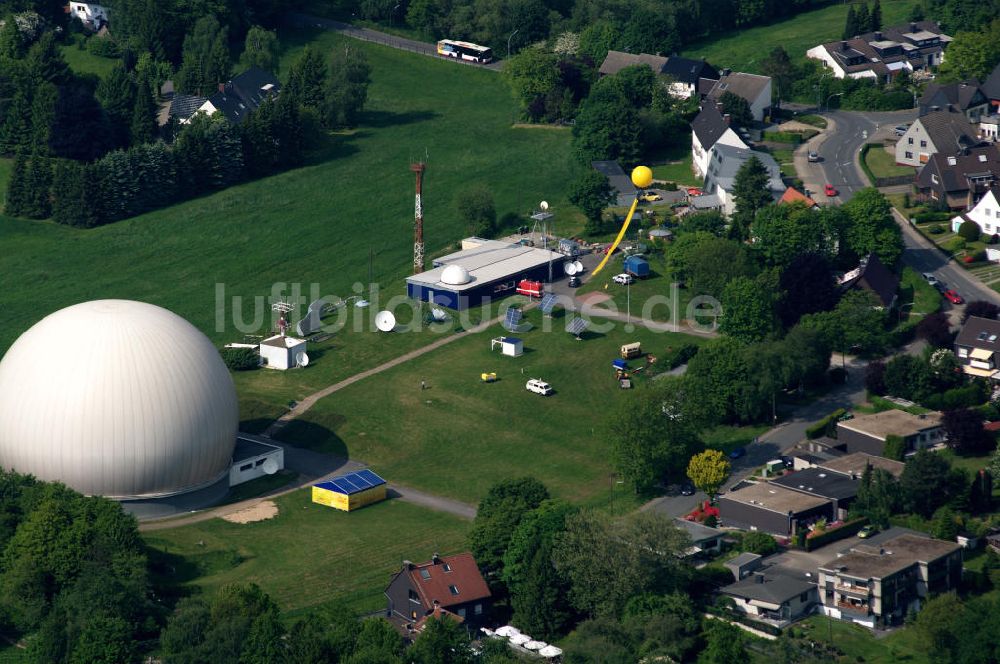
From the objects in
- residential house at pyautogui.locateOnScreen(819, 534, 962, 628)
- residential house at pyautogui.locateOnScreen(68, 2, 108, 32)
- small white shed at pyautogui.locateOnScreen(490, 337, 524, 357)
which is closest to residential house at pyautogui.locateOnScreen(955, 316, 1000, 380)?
residential house at pyautogui.locateOnScreen(819, 534, 962, 628)

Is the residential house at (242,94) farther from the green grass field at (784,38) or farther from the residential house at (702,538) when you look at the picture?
the residential house at (702,538)

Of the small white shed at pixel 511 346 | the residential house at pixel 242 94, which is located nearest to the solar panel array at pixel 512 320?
the small white shed at pixel 511 346

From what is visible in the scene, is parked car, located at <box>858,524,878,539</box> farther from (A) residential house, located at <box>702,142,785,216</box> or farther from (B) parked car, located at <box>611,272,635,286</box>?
(A) residential house, located at <box>702,142,785,216</box>

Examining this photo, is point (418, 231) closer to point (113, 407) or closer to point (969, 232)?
point (113, 407)

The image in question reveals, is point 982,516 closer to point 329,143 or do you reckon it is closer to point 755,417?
point 755,417

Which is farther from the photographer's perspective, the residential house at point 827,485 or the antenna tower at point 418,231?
the antenna tower at point 418,231

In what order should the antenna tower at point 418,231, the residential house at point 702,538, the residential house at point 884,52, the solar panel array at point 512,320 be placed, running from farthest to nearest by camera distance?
the residential house at point 884,52 < the antenna tower at point 418,231 < the solar panel array at point 512,320 < the residential house at point 702,538

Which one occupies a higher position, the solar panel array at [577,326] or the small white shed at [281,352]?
the solar panel array at [577,326]
